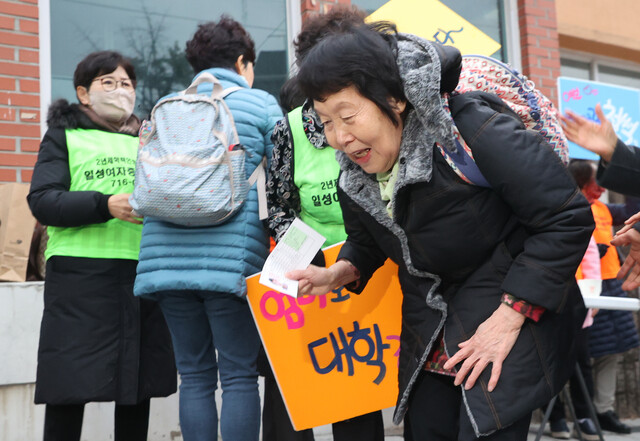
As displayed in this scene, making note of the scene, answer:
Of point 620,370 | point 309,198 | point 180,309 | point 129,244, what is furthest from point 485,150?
point 620,370

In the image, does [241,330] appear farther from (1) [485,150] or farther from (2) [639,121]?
(2) [639,121]

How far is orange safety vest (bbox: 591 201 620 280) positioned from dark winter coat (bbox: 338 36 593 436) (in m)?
3.77

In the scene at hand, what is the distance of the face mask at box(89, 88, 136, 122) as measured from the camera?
337 cm

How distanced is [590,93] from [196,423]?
4181mm

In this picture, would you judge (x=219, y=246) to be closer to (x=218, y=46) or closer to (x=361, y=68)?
(x=218, y=46)

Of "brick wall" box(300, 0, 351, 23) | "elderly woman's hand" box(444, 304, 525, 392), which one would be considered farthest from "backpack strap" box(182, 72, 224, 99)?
"brick wall" box(300, 0, 351, 23)

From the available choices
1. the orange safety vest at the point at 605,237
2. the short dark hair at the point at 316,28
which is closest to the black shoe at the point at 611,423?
the orange safety vest at the point at 605,237

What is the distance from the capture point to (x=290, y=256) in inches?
99.3

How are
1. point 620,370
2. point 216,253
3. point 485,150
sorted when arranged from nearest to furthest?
point 485,150 → point 216,253 → point 620,370

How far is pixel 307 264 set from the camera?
8.32 ft

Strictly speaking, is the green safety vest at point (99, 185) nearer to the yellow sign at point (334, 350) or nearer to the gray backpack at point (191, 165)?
the gray backpack at point (191, 165)

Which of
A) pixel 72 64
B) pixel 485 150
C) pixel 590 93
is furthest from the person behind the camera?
pixel 590 93

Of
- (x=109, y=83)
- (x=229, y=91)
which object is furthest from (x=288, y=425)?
(x=109, y=83)

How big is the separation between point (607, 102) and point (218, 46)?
363 centimetres
